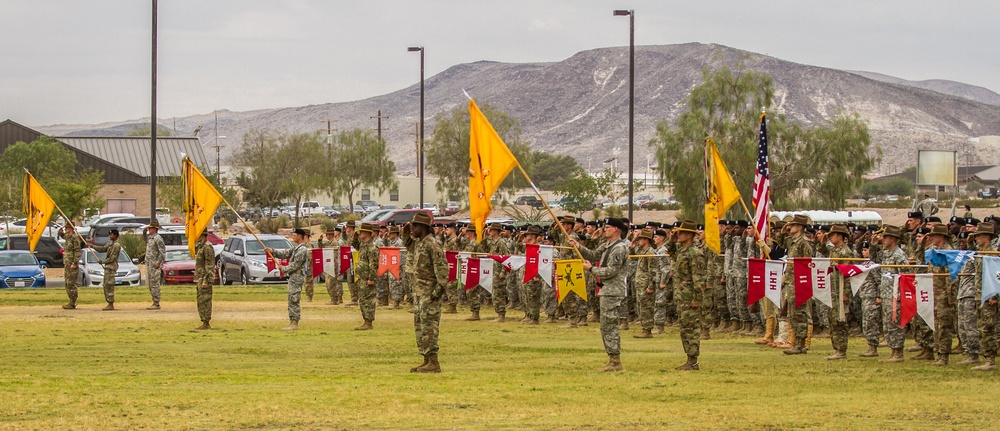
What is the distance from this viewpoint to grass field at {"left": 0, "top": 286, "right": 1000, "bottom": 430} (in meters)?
11.4

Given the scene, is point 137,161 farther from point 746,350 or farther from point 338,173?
point 746,350

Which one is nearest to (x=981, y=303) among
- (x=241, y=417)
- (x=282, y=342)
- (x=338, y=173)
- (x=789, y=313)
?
(x=789, y=313)

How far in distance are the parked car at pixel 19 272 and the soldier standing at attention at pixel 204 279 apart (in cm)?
1413

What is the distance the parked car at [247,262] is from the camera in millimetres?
35750

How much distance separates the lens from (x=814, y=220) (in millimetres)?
46531

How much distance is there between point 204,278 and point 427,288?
26.6ft

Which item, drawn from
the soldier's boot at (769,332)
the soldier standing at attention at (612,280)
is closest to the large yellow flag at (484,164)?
the soldier standing at attention at (612,280)

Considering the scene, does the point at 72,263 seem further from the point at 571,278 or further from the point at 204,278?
the point at 571,278

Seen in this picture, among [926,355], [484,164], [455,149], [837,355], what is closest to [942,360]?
[926,355]

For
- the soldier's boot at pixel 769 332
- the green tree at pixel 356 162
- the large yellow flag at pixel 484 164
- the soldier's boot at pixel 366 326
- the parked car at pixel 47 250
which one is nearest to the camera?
the large yellow flag at pixel 484 164

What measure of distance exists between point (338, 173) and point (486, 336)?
8391cm

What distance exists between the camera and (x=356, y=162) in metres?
104

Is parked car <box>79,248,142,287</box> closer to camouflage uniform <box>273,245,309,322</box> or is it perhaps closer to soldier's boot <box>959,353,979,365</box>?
camouflage uniform <box>273,245,309,322</box>

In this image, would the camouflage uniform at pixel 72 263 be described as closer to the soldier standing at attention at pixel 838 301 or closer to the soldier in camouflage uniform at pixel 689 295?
the soldier in camouflage uniform at pixel 689 295
